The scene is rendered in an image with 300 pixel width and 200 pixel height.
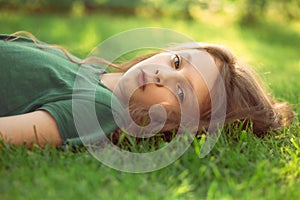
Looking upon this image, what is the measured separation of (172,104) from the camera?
2.03 metres

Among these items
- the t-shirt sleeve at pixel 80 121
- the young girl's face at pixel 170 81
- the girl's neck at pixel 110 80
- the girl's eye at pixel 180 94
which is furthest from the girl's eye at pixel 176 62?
the t-shirt sleeve at pixel 80 121

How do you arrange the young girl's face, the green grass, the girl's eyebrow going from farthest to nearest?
the girl's eyebrow → the young girl's face → the green grass

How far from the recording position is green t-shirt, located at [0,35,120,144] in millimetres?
1816

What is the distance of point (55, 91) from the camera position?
196 centimetres

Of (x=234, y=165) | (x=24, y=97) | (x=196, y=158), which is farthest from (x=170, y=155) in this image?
(x=24, y=97)

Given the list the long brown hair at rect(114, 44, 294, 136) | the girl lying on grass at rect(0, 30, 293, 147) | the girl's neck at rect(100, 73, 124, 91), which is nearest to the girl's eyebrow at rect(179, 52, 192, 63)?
the girl lying on grass at rect(0, 30, 293, 147)

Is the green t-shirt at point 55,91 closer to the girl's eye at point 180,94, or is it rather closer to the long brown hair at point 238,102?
the long brown hair at point 238,102

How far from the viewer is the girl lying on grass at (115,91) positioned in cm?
178

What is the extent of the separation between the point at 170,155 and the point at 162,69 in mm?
471

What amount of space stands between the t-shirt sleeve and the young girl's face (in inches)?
8.9

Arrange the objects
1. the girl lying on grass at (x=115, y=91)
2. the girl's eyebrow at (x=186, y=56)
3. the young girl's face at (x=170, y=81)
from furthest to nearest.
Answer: the girl's eyebrow at (x=186, y=56), the young girl's face at (x=170, y=81), the girl lying on grass at (x=115, y=91)

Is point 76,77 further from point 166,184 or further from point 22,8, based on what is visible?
point 22,8

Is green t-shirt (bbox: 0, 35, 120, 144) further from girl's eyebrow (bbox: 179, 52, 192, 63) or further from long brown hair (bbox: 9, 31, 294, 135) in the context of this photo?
girl's eyebrow (bbox: 179, 52, 192, 63)

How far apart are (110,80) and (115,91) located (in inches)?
4.9
